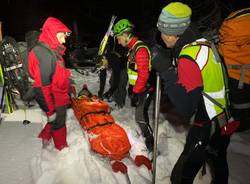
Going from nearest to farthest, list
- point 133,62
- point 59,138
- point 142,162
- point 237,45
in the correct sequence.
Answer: point 237,45 → point 142,162 → point 59,138 → point 133,62

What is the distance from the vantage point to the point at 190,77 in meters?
2.46

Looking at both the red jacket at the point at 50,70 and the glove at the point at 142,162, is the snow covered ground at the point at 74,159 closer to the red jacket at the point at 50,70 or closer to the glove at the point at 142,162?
the glove at the point at 142,162

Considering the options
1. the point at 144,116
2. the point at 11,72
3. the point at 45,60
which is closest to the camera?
the point at 45,60

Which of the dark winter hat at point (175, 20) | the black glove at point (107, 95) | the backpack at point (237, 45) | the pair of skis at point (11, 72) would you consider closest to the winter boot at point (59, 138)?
the pair of skis at point (11, 72)

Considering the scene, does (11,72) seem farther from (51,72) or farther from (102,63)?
(51,72)

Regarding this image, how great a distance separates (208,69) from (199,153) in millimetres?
915

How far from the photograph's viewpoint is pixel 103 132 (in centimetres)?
421

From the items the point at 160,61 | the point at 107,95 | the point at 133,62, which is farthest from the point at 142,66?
the point at 107,95

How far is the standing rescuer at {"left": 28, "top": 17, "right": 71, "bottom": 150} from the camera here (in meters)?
3.78

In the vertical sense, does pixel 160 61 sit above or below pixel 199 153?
above

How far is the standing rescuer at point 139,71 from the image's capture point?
Result: 4.33m

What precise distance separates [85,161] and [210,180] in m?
1.86

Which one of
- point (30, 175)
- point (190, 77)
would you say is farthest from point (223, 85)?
point (30, 175)

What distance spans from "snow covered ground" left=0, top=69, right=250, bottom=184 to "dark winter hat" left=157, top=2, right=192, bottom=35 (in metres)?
2.11
